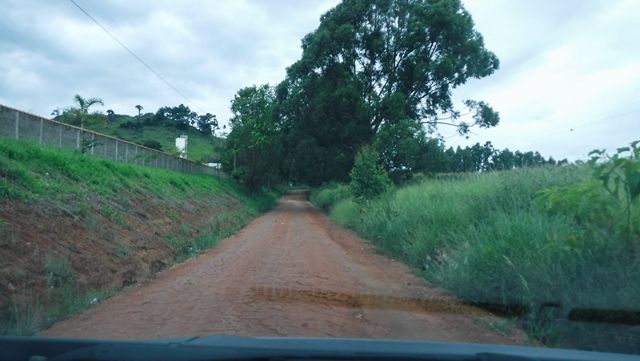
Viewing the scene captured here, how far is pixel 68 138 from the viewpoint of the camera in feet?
81.6

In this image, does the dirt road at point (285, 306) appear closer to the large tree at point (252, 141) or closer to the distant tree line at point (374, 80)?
the distant tree line at point (374, 80)

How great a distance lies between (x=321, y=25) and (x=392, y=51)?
15.6ft

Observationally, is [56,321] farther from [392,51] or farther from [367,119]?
[392,51]

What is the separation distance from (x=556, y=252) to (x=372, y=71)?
3116 centimetres

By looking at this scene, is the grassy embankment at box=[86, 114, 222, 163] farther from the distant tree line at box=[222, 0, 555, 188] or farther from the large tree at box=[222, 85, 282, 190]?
the distant tree line at box=[222, 0, 555, 188]

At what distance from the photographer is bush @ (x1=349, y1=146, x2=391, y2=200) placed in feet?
87.7

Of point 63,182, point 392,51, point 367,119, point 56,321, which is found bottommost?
point 56,321

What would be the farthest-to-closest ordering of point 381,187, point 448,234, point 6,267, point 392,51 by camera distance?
point 392,51 < point 381,187 < point 448,234 < point 6,267

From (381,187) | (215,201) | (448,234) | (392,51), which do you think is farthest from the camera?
(392,51)

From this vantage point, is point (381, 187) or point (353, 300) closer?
point (353, 300)

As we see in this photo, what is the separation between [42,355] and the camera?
387cm

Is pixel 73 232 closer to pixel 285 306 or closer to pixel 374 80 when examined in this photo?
pixel 285 306

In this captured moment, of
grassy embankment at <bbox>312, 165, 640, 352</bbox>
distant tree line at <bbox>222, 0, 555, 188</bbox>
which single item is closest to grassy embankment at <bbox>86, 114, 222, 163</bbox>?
distant tree line at <bbox>222, 0, 555, 188</bbox>

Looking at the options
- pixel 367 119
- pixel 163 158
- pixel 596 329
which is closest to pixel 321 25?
pixel 367 119
